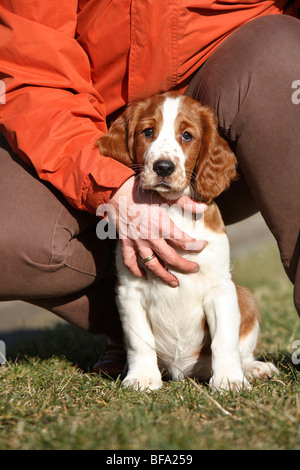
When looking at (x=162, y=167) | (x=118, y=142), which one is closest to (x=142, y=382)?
(x=162, y=167)

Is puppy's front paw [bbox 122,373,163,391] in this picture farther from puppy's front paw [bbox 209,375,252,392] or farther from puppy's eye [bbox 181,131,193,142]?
puppy's eye [bbox 181,131,193,142]

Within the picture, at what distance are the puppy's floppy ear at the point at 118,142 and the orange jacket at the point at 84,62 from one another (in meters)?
0.07

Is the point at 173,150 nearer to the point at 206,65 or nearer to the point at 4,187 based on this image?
the point at 206,65

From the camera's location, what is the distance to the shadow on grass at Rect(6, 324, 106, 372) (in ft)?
13.2

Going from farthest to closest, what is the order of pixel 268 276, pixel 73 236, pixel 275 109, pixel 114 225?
1. pixel 268 276
2. pixel 73 236
3. pixel 114 225
4. pixel 275 109

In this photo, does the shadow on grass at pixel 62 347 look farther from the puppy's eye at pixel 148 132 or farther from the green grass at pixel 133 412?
the puppy's eye at pixel 148 132

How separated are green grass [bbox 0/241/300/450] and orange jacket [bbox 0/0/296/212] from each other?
937mm

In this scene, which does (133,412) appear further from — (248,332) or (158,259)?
(248,332)

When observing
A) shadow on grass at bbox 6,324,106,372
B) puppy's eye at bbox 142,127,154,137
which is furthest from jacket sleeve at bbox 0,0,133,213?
shadow on grass at bbox 6,324,106,372

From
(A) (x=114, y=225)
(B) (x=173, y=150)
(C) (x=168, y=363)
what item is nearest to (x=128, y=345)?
(C) (x=168, y=363)

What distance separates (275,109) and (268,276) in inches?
181

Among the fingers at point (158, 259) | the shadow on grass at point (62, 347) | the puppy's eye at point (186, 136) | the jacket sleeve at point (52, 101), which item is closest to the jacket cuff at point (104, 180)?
the jacket sleeve at point (52, 101)

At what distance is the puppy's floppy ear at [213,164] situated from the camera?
124 inches

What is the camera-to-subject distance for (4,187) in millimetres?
3205
